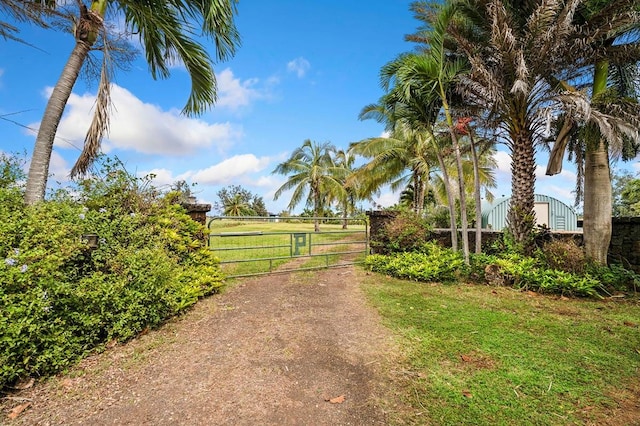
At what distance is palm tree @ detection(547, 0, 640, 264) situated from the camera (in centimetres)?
515

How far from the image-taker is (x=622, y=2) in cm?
509

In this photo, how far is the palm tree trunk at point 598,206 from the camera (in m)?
5.68

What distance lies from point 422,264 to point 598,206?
3.72 m

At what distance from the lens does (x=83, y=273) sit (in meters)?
3.02

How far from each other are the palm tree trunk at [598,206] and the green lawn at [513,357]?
4.63ft

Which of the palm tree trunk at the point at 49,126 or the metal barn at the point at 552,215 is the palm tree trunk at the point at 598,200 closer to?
the palm tree trunk at the point at 49,126

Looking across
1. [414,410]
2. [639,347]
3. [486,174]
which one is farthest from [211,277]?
[486,174]

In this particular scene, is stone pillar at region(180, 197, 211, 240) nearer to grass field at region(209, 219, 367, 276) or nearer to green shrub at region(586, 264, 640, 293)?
grass field at region(209, 219, 367, 276)

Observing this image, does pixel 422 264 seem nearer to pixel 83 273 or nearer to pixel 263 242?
pixel 263 242

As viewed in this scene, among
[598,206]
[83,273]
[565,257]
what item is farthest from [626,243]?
[83,273]

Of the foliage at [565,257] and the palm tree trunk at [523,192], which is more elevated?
the palm tree trunk at [523,192]

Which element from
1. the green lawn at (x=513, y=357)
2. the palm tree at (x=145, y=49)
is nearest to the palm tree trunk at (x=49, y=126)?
the palm tree at (x=145, y=49)

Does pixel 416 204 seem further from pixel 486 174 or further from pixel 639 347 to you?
pixel 639 347

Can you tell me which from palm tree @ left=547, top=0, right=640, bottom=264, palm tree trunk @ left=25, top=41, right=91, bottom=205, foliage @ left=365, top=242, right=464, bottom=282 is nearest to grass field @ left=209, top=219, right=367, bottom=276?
foliage @ left=365, top=242, right=464, bottom=282
